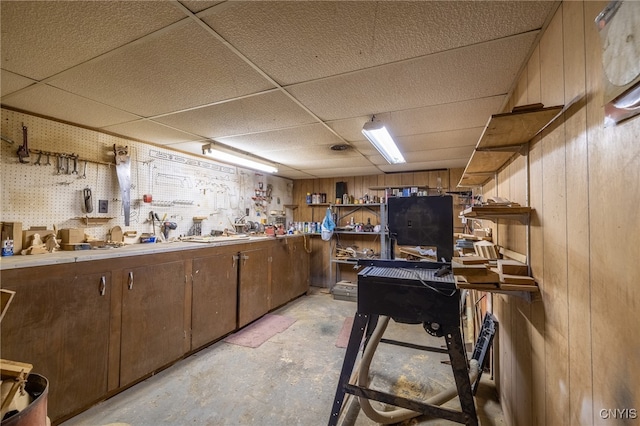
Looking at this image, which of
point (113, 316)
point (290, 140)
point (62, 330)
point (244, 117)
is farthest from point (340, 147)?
point (62, 330)

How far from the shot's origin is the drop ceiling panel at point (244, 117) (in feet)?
5.98

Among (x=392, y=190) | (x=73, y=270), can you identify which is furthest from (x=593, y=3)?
(x=392, y=190)

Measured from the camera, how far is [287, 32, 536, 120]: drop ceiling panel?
1271mm

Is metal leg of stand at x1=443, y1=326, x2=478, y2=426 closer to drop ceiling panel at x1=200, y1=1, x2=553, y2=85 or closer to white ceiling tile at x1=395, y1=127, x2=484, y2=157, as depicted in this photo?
drop ceiling panel at x1=200, y1=1, x2=553, y2=85

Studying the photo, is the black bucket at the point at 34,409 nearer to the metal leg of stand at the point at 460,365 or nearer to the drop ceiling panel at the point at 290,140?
the metal leg of stand at the point at 460,365

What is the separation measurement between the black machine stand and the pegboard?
8.28 ft

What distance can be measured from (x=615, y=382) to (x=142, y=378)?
9.37 ft

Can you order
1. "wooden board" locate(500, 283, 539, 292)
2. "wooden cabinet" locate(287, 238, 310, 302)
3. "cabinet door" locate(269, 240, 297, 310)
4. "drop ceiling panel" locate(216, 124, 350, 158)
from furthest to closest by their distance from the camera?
1. "wooden cabinet" locate(287, 238, 310, 302)
2. "cabinet door" locate(269, 240, 297, 310)
3. "drop ceiling panel" locate(216, 124, 350, 158)
4. "wooden board" locate(500, 283, 539, 292)

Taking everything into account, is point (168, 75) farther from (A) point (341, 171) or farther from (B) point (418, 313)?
(A) point (341, 171)

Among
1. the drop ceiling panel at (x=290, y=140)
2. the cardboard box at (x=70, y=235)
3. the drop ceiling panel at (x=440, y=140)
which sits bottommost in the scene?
the cardboard box at (x=70, y=235)

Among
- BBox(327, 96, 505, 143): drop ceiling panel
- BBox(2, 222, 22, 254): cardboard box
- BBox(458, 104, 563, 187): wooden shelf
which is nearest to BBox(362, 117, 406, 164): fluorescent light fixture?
BBox(327, 96, 505, 143): drop ceiling panel

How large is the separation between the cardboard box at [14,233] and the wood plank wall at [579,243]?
124 inches

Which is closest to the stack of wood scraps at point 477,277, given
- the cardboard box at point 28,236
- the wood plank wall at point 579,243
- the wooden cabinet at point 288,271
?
the wood plank wall at point 579,243

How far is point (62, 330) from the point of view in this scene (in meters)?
1.64
